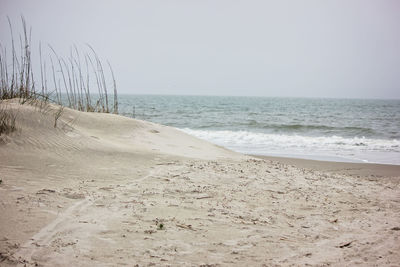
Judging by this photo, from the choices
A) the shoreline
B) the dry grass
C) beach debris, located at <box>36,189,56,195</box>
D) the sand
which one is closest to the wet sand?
the shoreline

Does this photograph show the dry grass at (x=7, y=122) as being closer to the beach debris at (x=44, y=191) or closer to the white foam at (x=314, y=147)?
the beach debris at (x=44, y=191)

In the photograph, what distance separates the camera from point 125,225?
2.43 meters

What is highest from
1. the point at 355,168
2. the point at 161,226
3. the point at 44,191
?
the point at 44,191

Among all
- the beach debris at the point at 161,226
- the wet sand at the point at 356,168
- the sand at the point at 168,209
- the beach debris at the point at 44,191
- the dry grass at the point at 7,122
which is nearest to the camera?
the sand at the point at 168,209

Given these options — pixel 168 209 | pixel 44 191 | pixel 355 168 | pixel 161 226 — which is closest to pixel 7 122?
pixel 44 191

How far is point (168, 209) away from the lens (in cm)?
280

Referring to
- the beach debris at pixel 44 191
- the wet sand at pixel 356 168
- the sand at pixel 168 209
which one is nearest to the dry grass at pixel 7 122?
the sand at pixel 168 209

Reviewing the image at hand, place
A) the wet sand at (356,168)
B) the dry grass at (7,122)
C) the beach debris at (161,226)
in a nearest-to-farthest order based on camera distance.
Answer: the beach debris at (161,226) < the dry grass at (7,122) < the wet sand at (356,168)

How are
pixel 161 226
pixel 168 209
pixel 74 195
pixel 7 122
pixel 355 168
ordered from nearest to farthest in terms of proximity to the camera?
pixel 161 226 → pixel 168 209 → pixel 74 195 → pixel 7 122 → pixel 355 168

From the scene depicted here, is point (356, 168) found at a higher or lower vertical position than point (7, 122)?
lower

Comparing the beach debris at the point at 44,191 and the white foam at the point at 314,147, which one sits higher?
the beach debris at the point at 44,191

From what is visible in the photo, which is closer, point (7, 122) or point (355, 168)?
point (7, 122)

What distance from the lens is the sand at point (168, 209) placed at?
212 cm

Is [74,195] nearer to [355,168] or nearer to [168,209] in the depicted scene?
[168,209]
